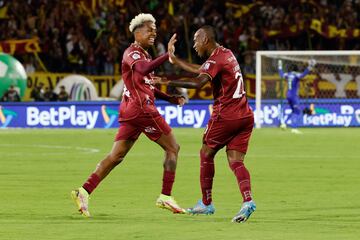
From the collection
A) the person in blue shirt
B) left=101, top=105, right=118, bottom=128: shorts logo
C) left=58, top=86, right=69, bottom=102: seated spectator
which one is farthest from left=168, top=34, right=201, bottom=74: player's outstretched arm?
left=58, top=86, right=69, bottom=102: seated spectator

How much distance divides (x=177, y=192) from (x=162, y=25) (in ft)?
81.3

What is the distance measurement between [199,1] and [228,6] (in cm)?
108

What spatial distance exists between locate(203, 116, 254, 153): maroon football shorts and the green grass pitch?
81 cm

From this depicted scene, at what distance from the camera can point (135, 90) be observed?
516 inches

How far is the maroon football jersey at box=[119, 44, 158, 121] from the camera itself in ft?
42.6

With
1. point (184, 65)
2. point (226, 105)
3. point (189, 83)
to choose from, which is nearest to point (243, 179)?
point (226, 105)

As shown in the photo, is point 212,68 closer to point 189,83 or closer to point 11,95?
point 189,83

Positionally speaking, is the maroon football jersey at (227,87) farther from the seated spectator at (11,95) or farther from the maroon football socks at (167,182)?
the seated spectator at (11,95)

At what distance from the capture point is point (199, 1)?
4222 cm

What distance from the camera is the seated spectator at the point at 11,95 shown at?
36.1m

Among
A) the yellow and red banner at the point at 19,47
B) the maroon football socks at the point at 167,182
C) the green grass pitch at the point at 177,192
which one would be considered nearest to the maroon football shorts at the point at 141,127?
the maroon football socks at the point at 167,182

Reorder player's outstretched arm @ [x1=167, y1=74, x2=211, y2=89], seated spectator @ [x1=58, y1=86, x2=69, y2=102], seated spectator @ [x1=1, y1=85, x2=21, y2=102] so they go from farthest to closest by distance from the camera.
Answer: seated spectator @ [x1=58, y1=86, x2=69, y2=102]
seated spectator @ [x1=1, y1=85, x2=21, y2=102]
player's outstretched arm @ [x1=167, y1=74, x2=211, y2=89]

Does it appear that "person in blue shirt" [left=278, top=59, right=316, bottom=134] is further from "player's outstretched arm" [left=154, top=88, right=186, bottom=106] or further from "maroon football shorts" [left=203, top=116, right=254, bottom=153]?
"maroon football shorts" [left=203, top=116, right=254, bottom=153]

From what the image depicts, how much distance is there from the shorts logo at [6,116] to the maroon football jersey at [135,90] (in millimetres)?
22623
